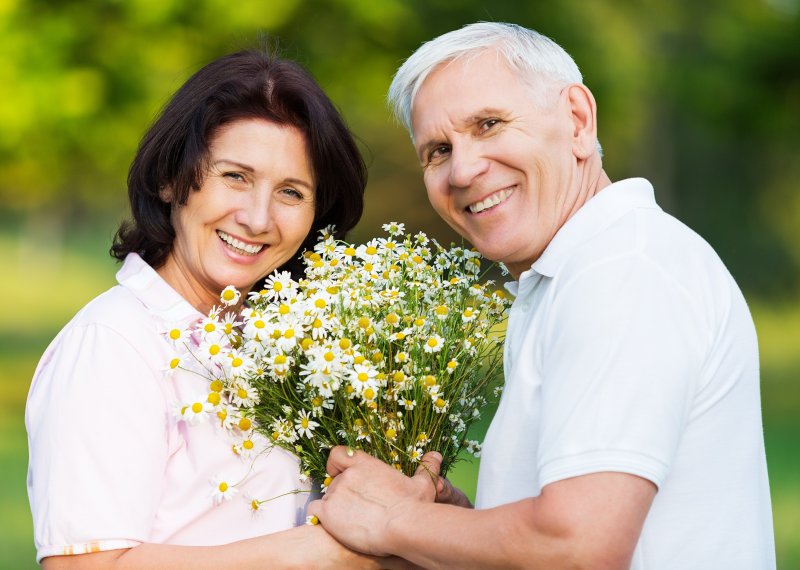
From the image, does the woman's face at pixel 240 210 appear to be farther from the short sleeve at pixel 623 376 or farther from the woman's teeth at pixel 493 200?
the short sleeve at pixel 623 376

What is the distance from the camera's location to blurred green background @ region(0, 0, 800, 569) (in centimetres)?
965

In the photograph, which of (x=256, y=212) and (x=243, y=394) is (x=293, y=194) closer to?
(x=256, y=212)

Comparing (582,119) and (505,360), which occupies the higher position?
(582,119)

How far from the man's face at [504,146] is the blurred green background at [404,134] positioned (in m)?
1.18

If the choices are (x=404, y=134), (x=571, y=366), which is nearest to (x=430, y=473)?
(x=571, y=366)

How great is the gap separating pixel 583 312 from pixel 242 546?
4.02 feet

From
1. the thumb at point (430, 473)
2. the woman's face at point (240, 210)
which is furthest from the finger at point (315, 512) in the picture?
the woman's face at point (240, 210)

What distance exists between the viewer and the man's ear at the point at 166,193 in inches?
133

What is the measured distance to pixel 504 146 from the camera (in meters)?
2.81

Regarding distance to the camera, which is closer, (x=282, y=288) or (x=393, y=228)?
(x=282, y=288)

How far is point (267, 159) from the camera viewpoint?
323 cm

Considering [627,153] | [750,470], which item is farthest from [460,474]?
[627,153]

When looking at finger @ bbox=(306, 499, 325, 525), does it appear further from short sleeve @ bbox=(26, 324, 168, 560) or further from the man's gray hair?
the man's gray hair

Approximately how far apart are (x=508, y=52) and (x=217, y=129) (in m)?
1.01
